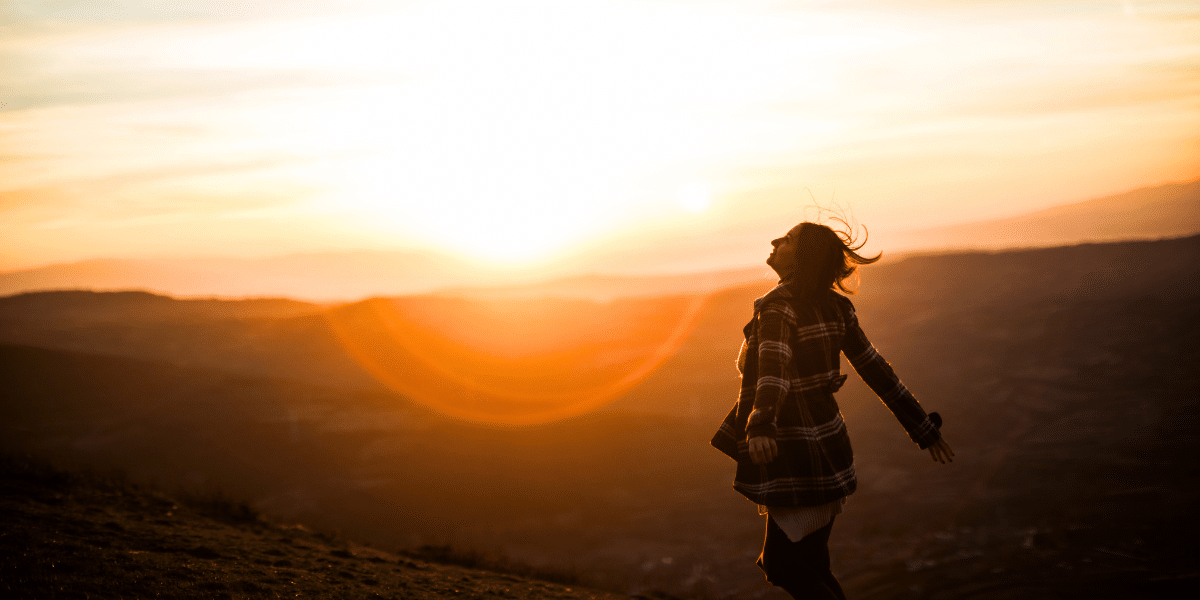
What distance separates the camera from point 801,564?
354 cm

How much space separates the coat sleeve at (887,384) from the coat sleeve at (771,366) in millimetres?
470

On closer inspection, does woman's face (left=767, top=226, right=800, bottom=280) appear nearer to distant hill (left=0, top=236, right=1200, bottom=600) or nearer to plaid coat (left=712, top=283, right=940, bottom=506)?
plaid coat (left=712, top=283, right=940, bottom=506)

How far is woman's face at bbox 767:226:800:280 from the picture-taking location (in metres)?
3.73

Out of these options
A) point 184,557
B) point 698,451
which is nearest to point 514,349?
point 698,451

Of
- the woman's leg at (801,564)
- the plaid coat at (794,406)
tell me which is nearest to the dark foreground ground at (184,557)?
the woman's leg at (801,564)

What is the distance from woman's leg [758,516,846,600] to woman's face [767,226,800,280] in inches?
48.7

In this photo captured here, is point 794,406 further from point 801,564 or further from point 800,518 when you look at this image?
point 801,564

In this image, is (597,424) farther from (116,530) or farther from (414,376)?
(116,530)

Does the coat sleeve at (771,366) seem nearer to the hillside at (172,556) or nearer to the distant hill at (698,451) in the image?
the hillside at (172,556)

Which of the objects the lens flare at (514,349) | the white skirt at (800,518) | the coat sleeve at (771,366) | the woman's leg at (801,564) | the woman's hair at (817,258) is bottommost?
the woman's leg at (801,564)

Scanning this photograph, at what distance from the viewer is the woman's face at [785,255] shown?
12.2ft

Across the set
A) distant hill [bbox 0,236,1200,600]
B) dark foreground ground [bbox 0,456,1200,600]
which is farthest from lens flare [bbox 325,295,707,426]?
dark foreground ground [bbox 0,456,1200,600]

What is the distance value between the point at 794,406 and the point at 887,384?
62 centimetres

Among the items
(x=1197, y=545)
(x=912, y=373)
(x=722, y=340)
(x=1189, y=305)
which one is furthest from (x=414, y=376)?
(x=1189, y=305)
